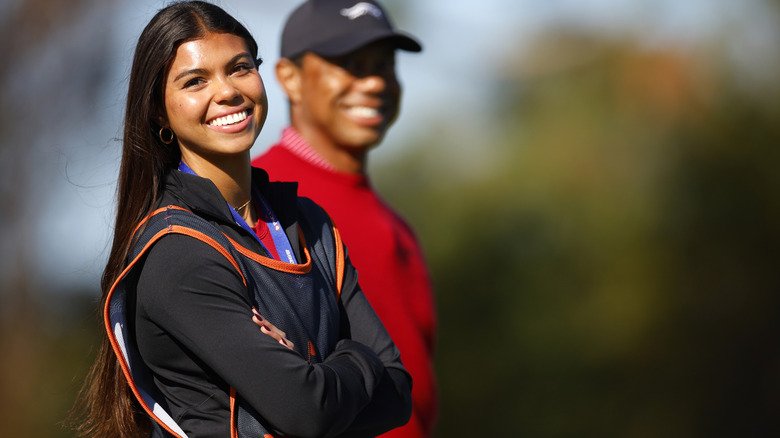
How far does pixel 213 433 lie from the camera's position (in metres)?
2.18

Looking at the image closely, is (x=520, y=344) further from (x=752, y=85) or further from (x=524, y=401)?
(x=752, y=85)

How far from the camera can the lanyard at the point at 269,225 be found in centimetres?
230

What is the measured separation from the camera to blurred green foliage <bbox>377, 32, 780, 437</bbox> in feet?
28.0

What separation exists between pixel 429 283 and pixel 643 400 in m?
5.34

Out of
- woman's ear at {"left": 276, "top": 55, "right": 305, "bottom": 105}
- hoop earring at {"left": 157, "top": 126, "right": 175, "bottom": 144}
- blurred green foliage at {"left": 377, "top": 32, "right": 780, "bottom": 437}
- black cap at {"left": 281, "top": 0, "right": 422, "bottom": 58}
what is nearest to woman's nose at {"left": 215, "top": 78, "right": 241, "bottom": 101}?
hoop earring at {"left": 157, "top": 126, "right": 175, "bottom": 144}

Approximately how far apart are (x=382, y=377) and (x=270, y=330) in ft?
0.97

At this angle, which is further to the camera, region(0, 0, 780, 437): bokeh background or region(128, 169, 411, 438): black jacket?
region(0, 0, 780, 437): bokeh background

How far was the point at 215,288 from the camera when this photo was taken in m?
2.14

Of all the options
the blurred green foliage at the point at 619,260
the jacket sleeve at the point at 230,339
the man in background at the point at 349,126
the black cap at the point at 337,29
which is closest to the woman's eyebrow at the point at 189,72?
the jacket sleeve at the point at 230,339

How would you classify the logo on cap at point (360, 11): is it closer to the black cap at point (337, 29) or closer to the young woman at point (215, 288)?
the black cap at point (337, 29)

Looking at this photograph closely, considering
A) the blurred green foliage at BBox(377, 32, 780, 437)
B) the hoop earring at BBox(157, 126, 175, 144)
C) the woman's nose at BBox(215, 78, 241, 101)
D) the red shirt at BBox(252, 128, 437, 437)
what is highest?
the woman's nose at BBox(215, 78, 241, 101)

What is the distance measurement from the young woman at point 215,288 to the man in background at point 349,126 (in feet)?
3.17

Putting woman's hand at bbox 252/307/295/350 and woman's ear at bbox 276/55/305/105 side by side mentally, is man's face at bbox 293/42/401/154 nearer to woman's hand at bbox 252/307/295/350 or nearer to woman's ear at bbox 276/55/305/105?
woman's ear at bbox 276/55/305/105

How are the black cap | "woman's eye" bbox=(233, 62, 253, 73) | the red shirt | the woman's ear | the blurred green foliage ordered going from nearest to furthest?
"woman's eye" bbox=(233, 62, 253, 73) → the red shirt → the black cap → the woman's ear → the blurred green foliage
